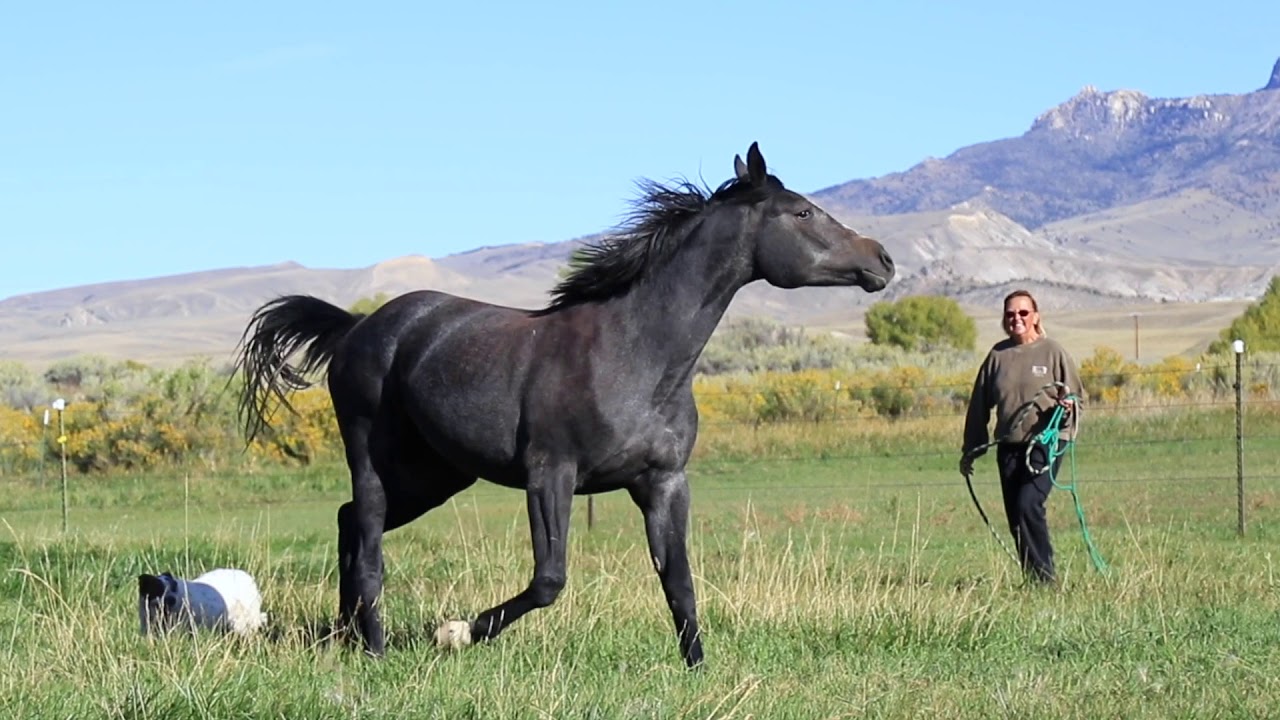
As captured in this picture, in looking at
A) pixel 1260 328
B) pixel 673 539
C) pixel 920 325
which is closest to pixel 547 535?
pixel 673 539

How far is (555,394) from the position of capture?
820 cm

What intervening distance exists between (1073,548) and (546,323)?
280 inches

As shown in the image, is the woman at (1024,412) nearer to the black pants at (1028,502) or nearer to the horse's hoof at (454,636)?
the black pants at (1028,502)

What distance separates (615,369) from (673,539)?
81cm

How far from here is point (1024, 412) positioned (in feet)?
37.3

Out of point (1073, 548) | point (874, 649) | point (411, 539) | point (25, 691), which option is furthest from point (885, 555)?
point (25, 691)

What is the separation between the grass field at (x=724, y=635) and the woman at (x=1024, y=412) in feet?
1.22

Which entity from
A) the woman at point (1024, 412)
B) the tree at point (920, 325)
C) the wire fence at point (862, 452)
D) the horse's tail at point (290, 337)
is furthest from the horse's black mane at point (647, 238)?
the tree at point (920, 325)

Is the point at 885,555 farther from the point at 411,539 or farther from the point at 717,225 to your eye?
the point at 717,225

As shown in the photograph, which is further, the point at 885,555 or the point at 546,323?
the point at 885,555

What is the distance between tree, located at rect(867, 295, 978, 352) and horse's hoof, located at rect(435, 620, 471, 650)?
2058 inches

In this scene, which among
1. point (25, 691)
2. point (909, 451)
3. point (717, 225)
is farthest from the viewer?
point (909, 451)

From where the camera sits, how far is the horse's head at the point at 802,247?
27.2 ft

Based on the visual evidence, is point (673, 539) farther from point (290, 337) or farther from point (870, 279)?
point (290, 337)
